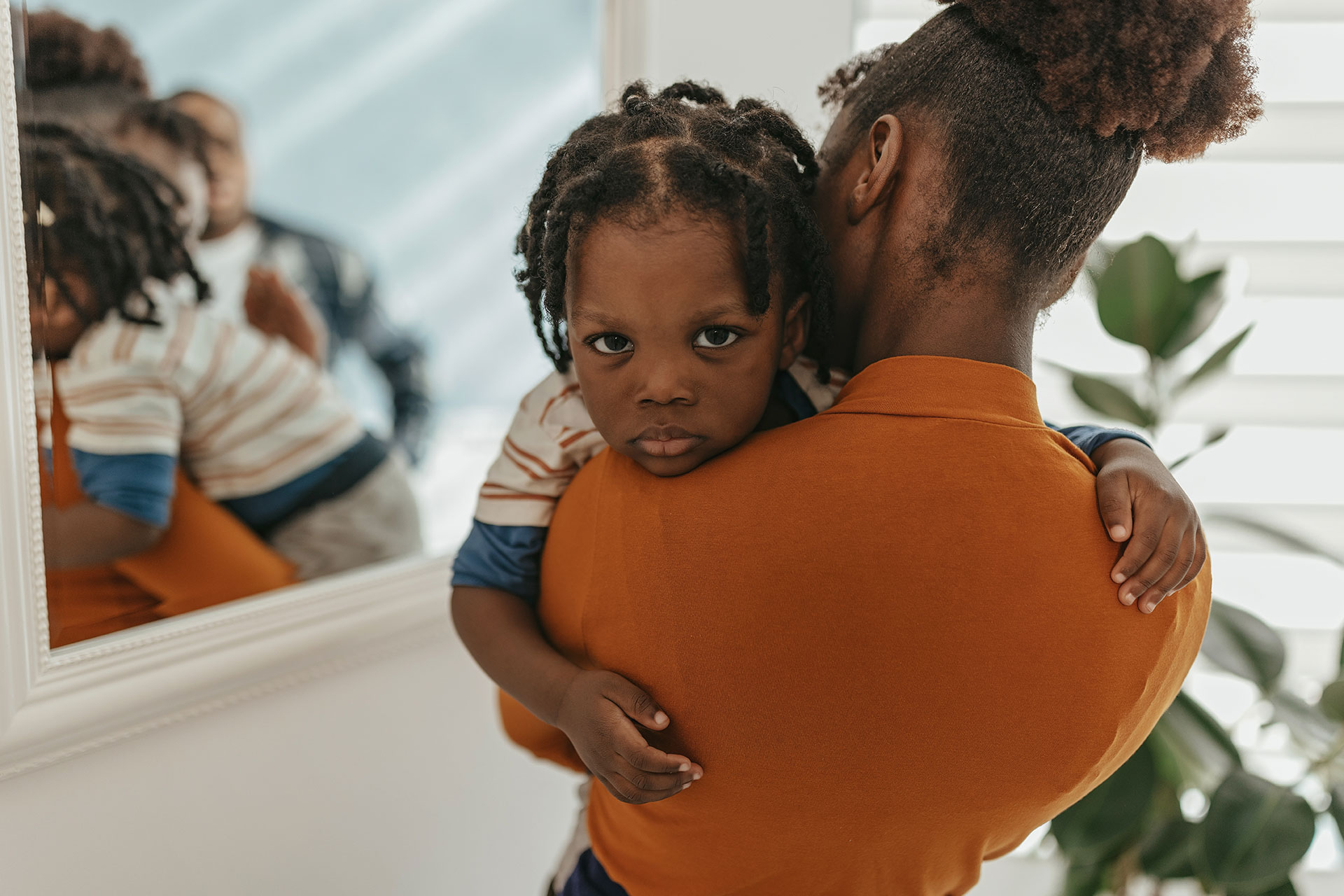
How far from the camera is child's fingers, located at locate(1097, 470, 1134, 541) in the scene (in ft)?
2.10

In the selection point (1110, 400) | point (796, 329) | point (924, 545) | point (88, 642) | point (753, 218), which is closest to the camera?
point (924, 545)

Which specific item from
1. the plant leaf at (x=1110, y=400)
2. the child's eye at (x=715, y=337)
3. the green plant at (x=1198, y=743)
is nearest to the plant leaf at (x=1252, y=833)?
the green plant at (x=1198, y=743)

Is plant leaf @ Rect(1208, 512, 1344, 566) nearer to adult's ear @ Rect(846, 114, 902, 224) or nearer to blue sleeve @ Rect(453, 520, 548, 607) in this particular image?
adult's ear @ Rect(846, 114, 902, 224)

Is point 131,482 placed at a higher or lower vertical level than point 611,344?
lower

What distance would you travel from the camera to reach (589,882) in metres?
0.90

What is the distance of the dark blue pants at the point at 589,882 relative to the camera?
34.5 inches

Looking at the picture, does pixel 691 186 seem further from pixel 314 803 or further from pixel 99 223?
pixel 314 803

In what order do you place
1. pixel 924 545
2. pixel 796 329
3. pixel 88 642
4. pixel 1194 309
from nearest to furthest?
pixel 924 545
pixel 796 329
pixel 88 642
pixel 1194 309

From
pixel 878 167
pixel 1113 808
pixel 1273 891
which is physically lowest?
pixel 1273 891

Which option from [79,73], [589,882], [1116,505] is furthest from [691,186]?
[79,73]

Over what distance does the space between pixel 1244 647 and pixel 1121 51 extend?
1.26 meters

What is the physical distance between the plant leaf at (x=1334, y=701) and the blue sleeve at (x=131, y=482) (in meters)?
1.84

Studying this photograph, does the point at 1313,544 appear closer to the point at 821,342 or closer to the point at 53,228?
the point at 821,342

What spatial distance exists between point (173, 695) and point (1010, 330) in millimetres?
981
